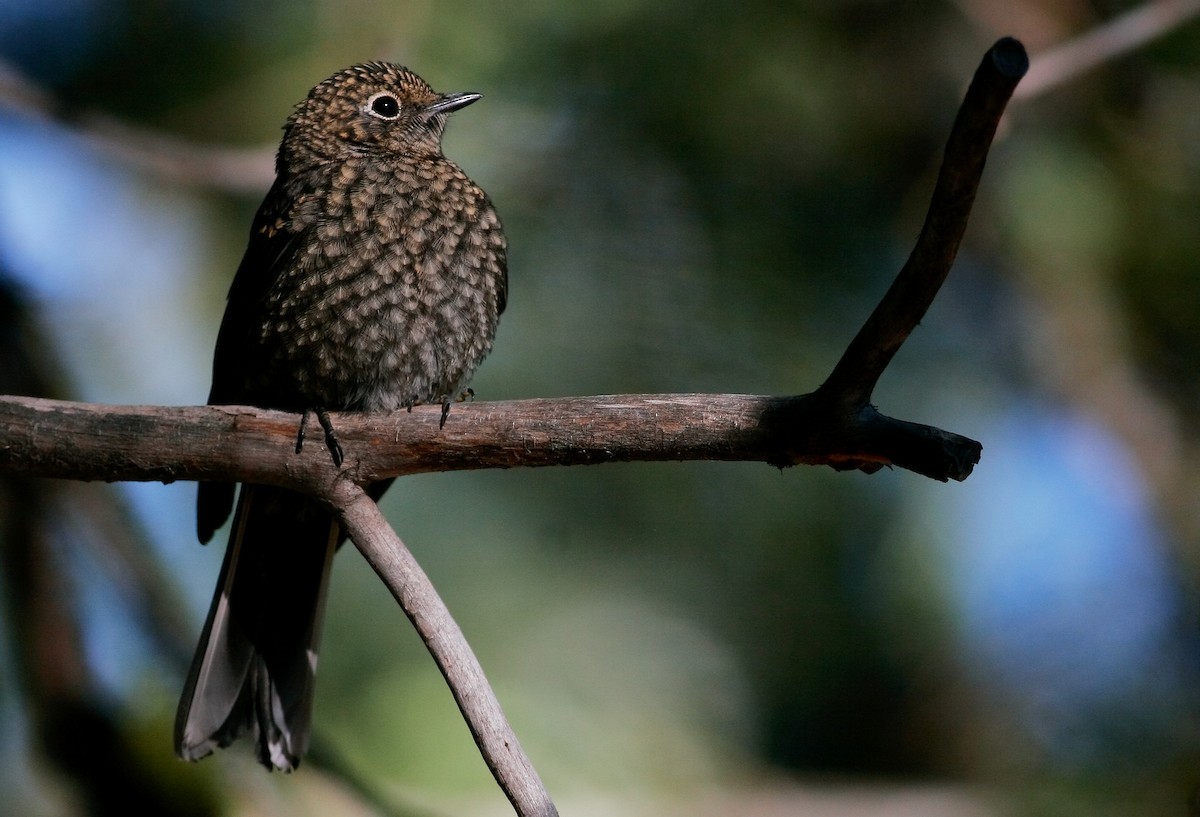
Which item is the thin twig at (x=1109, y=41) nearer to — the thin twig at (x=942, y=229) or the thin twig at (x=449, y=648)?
the thin twig at (x=942, y=229)

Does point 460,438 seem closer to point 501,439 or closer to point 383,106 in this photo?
point 501,439

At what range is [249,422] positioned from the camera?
7.73ft

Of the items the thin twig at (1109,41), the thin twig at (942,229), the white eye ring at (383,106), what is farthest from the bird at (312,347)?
the thin twig at (1109,41)

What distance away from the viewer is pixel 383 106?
3.42 metres

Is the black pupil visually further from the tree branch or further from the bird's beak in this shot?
the tree branch

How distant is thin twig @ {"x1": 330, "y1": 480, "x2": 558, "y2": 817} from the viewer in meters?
1.90

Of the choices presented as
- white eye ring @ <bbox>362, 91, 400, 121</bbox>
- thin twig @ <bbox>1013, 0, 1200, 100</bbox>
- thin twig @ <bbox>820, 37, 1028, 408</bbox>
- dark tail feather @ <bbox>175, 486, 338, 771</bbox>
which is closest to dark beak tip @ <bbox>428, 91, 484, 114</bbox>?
white eye ring @ <bbox>362, 91, 400, 121</bbox>

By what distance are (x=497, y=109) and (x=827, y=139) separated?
93 centimetres

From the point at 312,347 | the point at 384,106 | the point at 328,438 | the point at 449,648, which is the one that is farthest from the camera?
the point at 384,106

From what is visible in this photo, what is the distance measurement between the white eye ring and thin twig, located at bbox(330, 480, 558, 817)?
4.73ft

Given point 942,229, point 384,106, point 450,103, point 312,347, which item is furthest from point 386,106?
point 942,229

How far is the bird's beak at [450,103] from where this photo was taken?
326 cm

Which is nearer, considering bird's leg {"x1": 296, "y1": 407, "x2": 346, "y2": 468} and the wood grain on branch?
the wood grain on branch

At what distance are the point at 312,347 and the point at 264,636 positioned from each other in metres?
0.71
